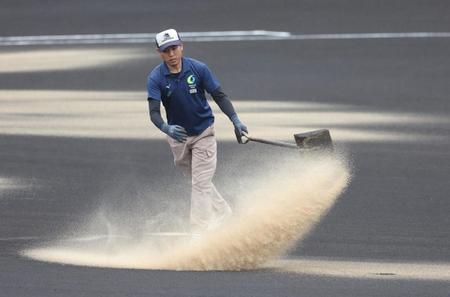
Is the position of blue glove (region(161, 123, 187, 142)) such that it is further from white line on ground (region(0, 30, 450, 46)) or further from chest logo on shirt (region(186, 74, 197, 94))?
white line on ground (region(0, 30, 450, 46))

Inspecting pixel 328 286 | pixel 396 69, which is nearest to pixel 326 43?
pixel 396 69

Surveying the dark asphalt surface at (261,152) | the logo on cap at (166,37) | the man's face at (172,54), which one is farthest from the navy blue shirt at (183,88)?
the dark asphalt surface at (261,152)

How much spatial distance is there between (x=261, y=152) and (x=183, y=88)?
513 centimetres

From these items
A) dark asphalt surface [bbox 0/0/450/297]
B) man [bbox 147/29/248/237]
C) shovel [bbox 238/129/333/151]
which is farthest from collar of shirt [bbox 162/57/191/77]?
dark asphalt surface [bbox 0/0/450/297]

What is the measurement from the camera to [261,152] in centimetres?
1641

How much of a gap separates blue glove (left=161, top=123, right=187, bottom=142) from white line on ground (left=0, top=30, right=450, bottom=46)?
547 inches

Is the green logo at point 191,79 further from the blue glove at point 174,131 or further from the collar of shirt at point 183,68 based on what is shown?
the blue glove at point 174,131

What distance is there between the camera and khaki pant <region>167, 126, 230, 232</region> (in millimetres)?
11625

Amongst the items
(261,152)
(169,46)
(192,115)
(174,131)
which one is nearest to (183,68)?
(169,46)

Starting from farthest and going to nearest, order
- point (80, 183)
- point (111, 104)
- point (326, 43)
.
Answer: point (326, 43) → point (111, 104) → point (80, 183)

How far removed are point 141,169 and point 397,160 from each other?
9.95 feet

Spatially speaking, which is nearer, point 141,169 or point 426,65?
point 141,169

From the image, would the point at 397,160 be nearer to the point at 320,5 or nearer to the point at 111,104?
the point at 111,104

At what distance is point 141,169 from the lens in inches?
621
